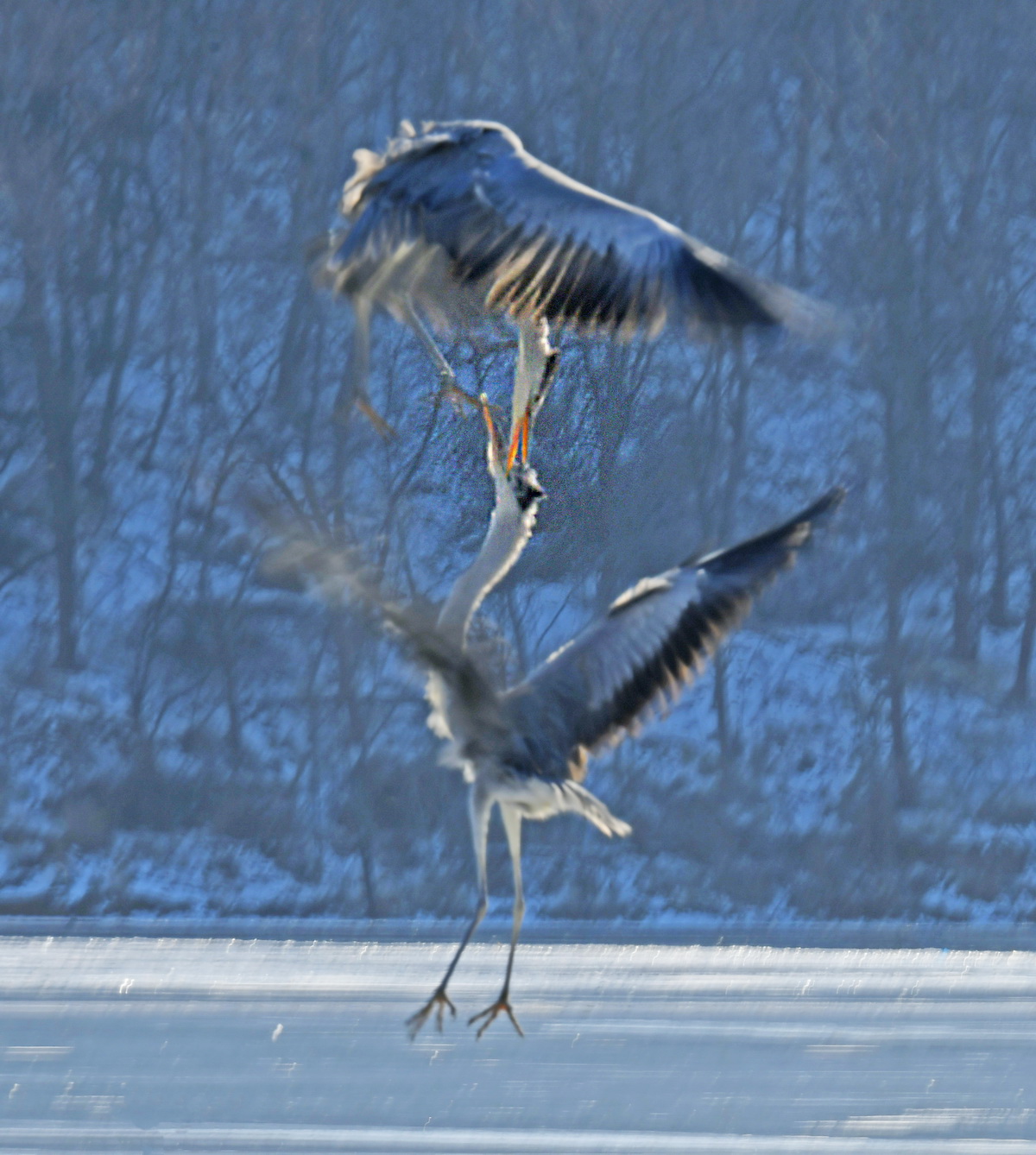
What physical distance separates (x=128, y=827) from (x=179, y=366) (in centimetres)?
772

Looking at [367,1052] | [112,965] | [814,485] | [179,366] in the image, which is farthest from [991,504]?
Result: [367,1052]

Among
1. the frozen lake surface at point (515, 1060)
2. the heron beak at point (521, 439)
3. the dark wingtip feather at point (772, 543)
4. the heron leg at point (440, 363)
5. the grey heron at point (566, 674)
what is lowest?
the frozen lake surface at point (515, 1060)

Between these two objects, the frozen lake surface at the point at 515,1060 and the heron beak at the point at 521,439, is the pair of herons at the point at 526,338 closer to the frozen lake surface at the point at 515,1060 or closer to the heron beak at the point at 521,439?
the heron beak at the point at 521,439

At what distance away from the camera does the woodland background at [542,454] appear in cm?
2805

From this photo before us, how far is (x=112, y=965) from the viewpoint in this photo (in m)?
15.2

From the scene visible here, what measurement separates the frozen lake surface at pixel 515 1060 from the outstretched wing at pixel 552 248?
2855mm

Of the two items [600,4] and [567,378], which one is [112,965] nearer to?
[567,378]

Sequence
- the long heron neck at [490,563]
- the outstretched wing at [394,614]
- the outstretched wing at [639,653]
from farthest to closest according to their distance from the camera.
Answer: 1. the outstretched wing at [639,653]
2. the long heron neck at [490,563]
3. the outstretched wing at [394,614]

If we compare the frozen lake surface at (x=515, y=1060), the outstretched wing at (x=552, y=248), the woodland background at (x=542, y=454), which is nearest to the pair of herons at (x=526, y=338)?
the outstretched wing at (x=552, y=248)

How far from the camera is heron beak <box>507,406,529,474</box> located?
28.0 feet

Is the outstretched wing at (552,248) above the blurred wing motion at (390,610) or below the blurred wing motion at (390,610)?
above

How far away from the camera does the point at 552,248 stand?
7.25m

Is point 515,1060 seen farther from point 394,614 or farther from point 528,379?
point 528,379

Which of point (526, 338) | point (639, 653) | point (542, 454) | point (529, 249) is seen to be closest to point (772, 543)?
point (639, 653)
